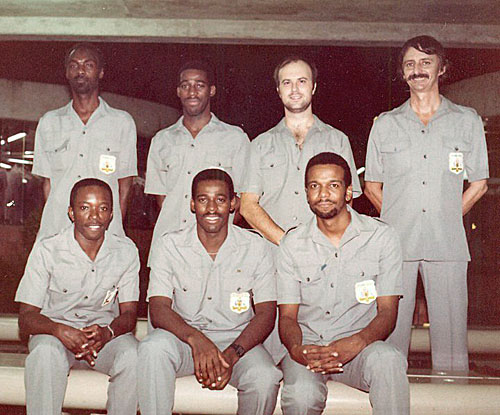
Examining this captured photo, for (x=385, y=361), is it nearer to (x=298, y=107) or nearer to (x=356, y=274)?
(x=356, y=274)

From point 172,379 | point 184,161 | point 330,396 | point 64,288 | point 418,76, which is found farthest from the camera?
point 184,161

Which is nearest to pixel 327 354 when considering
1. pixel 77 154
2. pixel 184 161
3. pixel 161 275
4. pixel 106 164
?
pixel 161 275

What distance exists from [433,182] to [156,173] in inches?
61.3

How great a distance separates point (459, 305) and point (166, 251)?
1.52 m

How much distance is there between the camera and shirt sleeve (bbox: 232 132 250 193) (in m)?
3.51

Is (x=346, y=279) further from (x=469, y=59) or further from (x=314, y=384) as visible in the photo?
(x=469, y=59)

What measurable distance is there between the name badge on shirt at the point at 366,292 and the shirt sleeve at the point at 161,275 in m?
0.86

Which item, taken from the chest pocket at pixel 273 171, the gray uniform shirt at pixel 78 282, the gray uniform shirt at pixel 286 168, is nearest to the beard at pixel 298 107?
the gray uniform shirt at pixel 286 168

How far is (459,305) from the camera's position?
10.3 feet

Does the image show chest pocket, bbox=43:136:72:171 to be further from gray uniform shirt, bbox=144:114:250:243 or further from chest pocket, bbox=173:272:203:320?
chest pocket, bbox=173:272:203:320

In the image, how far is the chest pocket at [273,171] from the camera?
3312mm

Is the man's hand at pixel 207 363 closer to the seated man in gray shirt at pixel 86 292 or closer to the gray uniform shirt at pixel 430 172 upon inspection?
the seated man in gray shirt at pixel 86 292

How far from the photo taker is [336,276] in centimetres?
275

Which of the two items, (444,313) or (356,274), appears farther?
(444,313)
